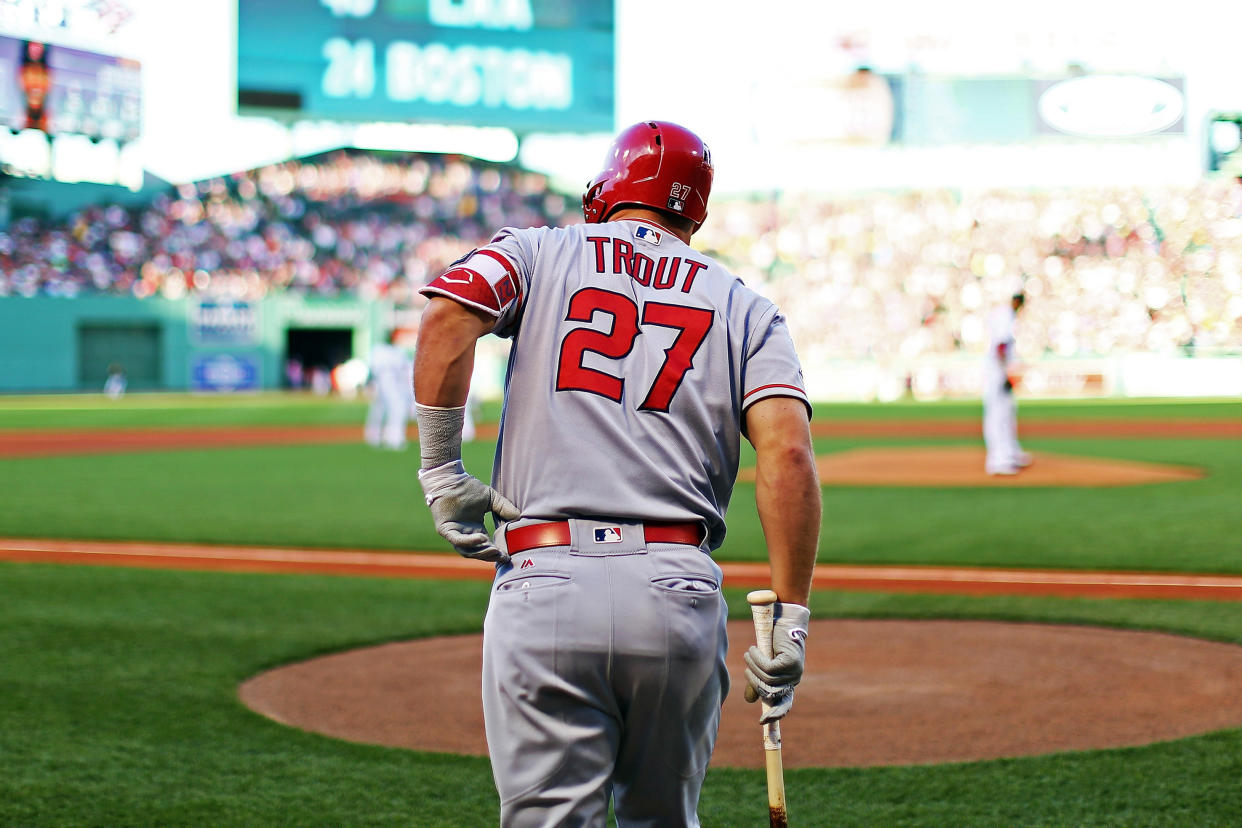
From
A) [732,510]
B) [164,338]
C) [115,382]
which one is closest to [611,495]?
[732,510]

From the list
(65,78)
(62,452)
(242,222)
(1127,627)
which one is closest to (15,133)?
(65,78)

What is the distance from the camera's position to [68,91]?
48406 millimetres

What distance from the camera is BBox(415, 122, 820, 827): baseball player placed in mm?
2461

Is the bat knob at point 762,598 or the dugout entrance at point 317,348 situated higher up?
the dugout entrance at point 317,348

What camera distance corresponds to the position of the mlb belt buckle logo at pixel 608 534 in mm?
2533

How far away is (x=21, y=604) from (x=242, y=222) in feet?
145

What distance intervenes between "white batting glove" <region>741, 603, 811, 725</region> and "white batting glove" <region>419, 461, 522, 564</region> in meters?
0.54

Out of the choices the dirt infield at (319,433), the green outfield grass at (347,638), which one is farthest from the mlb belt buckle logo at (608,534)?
the dirt infield at (319,433)

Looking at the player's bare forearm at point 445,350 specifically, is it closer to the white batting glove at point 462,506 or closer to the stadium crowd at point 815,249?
the white batting glove at point 462,506

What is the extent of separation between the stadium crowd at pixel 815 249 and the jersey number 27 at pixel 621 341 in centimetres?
4311

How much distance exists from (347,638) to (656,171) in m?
5.05

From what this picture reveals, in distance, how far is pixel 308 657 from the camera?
270 inches

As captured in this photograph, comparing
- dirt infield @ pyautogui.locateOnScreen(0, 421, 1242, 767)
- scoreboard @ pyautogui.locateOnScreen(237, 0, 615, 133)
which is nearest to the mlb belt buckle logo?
dirt infield @ pyautogui.locateOnScreen(0, 421, 1242, 767)

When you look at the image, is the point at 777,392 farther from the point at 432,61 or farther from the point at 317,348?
the point at 317,348
